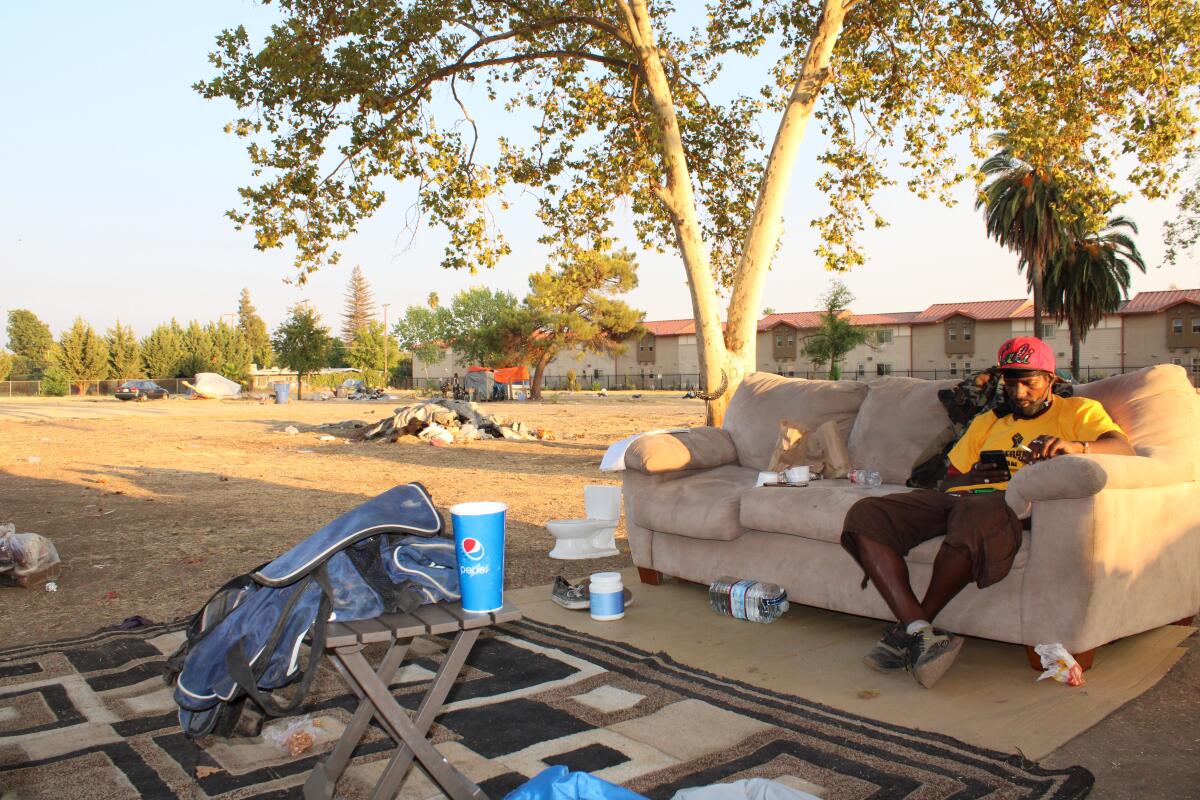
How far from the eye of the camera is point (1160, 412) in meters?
3.91

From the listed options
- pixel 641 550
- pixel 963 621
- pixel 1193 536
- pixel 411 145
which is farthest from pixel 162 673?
pixel 411 145

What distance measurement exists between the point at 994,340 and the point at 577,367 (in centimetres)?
3138

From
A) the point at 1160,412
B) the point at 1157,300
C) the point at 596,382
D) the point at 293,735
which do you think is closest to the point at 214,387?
the point at 596,382

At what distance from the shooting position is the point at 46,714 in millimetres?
3084

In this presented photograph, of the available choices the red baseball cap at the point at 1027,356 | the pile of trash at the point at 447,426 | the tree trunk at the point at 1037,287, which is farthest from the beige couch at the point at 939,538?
the tree trunk at the point at 1037,287

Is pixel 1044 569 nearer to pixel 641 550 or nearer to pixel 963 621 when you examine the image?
pixel 963 621

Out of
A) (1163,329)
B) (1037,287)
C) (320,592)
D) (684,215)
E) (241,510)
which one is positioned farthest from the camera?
(1163,329)

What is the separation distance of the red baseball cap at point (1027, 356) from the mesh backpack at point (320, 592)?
105 inches

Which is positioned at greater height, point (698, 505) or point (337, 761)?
point (698, 505)

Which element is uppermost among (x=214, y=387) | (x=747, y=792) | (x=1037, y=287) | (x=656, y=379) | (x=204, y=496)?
(x=1037, y=287)

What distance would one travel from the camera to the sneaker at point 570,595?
4504 millimetres

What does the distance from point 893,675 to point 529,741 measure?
1548mm

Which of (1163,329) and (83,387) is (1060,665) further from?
(83,387)

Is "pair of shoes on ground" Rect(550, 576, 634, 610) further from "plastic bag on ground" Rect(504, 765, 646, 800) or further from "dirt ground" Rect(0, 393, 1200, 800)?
"plastic bag on ground" Rect(504, 765, 646, 800)
